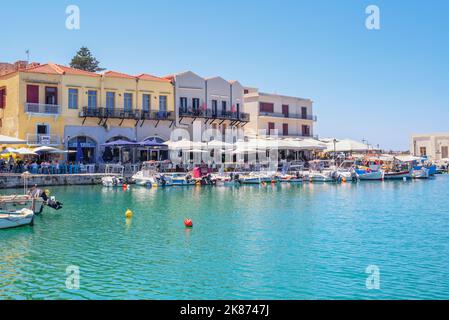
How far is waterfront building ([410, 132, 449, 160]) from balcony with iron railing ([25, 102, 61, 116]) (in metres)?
60.6

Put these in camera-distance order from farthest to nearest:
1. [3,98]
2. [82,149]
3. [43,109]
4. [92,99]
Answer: [92,99], [82,149], [3,98], [43,109]

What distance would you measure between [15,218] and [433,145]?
250 feet

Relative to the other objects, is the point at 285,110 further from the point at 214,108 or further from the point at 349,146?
A: the point at 214,108

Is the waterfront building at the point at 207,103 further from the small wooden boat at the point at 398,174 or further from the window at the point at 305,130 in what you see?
the small wooden boat at the point at 398,174

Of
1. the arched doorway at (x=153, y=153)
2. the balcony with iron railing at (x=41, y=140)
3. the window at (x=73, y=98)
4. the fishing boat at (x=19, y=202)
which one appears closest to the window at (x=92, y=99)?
the window at (x=73, y=98)

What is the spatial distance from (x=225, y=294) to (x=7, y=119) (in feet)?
117

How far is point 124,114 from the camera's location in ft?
143

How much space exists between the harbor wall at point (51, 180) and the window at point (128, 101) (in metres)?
8.54

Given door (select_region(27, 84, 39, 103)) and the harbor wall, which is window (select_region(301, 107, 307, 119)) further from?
door (select_region(27, 84, 39, 103))

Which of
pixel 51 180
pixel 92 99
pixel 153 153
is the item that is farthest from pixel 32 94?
pixel 153 153
